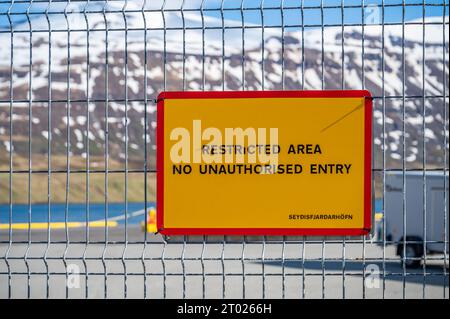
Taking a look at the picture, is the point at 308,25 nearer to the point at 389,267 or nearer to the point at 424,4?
the point at 424,4

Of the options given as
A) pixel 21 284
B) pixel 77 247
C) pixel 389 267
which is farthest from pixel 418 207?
pixel 77 247

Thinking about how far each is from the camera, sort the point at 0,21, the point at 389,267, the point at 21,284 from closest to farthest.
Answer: the point at 0,21, the point at 21,284, the point at 389,267

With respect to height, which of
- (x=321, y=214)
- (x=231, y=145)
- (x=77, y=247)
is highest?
(x=231, y=145)

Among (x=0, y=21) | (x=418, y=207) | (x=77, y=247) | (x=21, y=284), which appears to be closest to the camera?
(x=0, y=21)

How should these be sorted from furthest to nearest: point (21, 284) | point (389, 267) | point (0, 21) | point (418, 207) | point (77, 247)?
point (77, 247) < point (389, 267) < point (418, 207) < point (21, 284) < point (0, 21)

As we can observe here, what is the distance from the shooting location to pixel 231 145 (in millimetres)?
6828

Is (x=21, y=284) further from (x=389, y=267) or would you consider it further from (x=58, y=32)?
(x=58, y=32)

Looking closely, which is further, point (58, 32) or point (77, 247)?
point (77, 247)

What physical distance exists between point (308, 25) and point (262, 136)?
95 centimetres

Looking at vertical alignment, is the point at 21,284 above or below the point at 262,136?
below

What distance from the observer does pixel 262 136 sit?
269 inches

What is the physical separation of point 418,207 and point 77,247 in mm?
16099
